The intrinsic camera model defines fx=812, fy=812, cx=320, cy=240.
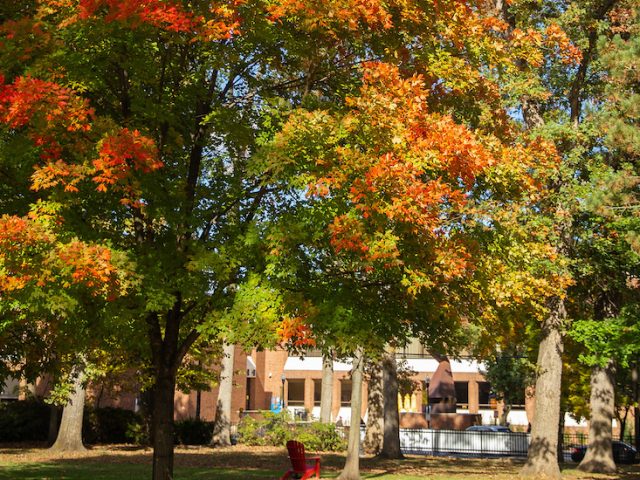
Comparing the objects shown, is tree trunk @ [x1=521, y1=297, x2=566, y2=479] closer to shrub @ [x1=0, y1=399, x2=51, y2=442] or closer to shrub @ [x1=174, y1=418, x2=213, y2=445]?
shrub @ [x1=174, y1=418, x2=213, y2=445]

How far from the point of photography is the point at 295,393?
73688mm

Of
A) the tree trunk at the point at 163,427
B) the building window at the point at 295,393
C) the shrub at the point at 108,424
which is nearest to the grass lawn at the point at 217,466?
the shrub at the point at 108,424

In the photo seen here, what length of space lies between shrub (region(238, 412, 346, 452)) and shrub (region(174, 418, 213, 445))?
1.89 m

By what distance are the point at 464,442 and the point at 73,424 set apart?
2022 cm

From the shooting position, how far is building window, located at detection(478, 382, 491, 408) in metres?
73.2

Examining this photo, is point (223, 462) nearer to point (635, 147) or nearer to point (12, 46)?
point (635, 147)

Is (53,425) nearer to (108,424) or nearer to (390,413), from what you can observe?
(108,424)

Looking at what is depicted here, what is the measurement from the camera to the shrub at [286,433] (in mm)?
35062

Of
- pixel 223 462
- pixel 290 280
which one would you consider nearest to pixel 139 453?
pixel 223 462

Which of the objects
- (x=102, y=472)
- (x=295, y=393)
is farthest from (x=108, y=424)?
(x=295, y=393)

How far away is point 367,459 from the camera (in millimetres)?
30766

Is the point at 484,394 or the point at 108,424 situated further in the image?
the point at 484,394

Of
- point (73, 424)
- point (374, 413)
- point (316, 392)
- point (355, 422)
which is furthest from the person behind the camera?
point (316, 392)

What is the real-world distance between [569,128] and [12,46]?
17.2 meters
